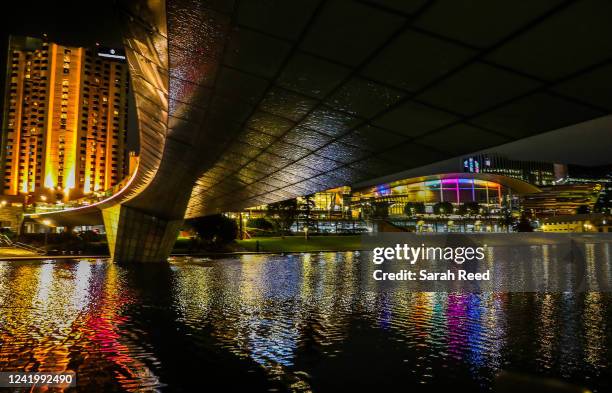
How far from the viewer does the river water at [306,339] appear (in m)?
5.91

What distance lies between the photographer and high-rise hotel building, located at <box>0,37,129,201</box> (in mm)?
124625

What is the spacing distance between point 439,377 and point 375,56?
419 cm

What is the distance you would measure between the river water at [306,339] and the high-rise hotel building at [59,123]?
12750 cm

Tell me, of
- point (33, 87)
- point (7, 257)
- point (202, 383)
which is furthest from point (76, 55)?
point (202, 383)

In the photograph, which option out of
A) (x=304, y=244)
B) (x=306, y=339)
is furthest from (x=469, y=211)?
(x=306, y=339)

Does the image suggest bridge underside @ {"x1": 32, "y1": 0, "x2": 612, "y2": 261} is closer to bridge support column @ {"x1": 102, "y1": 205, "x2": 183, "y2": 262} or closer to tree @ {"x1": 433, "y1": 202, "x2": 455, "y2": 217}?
bridge support column @ {"x1": 102, "y1": 205, "x2": 183, "y2": 262}

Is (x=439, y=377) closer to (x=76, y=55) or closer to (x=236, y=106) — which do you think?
(x=236, y=106)

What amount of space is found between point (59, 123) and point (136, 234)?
118415 mm

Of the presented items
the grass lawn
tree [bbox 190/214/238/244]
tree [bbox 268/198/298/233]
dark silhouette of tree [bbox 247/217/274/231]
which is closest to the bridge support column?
tree [bbox 190/214/238/244]

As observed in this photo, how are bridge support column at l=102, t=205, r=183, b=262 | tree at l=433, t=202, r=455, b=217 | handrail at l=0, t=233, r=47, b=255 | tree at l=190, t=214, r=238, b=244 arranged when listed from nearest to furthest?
1. bridge support column at l=102, t=205, r=183, b=262
2. handrail at l=0, t=233, r=47, b=255
3. tree at l=190, t=214, r=238, b=244
4. tree at l=433, t=202, r=455, b=217

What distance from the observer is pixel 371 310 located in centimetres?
1137

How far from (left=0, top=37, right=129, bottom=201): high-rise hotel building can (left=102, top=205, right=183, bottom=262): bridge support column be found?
345 feet

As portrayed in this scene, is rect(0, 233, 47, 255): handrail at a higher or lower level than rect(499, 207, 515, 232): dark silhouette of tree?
lower

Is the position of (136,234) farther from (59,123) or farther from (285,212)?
(59,123)
